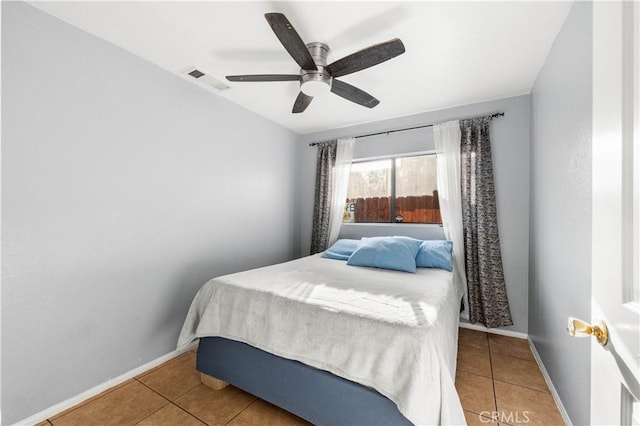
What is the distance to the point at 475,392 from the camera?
1.89 meters

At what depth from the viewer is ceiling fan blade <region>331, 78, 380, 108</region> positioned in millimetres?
2061

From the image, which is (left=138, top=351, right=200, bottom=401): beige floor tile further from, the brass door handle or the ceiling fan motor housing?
the ceiling fan motor housing

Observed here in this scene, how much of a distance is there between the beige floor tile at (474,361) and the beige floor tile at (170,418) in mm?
2027

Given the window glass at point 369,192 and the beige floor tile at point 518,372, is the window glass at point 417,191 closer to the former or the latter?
the window glass at point 369,192

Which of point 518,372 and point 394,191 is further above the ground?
point 394,191

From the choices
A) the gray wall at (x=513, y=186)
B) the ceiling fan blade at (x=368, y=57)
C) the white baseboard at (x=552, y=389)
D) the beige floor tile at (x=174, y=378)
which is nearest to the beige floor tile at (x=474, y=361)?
the white baseboard at (x=552, y=389)

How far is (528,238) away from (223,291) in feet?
9.68

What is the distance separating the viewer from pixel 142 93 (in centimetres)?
219

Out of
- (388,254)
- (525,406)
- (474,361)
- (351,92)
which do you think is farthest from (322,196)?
(525,406)

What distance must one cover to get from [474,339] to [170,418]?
8.92ft

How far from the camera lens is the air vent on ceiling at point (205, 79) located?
237 centimetres

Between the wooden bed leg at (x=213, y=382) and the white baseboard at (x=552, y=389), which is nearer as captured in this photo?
the white baseboard at (x=552, y=389)

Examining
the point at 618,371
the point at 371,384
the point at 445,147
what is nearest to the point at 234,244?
the point at 371,384

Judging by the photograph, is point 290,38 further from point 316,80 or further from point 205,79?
point 205,79
